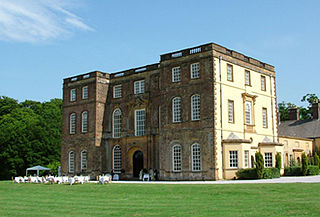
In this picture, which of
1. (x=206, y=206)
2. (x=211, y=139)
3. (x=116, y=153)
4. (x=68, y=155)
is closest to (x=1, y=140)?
(x=68, y=155)

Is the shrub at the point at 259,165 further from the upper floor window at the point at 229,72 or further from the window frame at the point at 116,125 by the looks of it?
the window frame at the point at 116,125

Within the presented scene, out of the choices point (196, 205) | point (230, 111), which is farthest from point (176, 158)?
point (196, 205)

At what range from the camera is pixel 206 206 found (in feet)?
50.2

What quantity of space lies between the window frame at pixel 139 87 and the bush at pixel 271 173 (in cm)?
1445

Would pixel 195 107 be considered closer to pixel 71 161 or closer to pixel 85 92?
pixel 85 92

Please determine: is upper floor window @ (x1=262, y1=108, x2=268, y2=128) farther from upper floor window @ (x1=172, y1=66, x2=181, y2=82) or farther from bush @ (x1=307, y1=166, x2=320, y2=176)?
upper floor window @ (x1=172, y1=66, x2=181, y2=82)

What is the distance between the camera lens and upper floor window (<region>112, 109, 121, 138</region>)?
139ft

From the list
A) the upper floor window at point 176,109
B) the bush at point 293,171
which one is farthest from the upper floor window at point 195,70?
the bush at point 293,171

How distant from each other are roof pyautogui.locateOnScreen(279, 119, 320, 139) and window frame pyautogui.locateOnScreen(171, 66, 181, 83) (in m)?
22.0

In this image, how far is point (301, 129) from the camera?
169 feet

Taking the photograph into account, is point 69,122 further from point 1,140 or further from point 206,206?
point 206,206

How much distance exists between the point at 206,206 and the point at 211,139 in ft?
58.2

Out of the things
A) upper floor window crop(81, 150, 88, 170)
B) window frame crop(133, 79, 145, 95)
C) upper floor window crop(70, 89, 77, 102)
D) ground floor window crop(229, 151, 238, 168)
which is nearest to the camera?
ground floor window crop(229, 151, 238, 168)

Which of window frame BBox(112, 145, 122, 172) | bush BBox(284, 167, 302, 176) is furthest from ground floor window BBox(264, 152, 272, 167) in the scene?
window frame BBox(112, 145, 122, 172)
